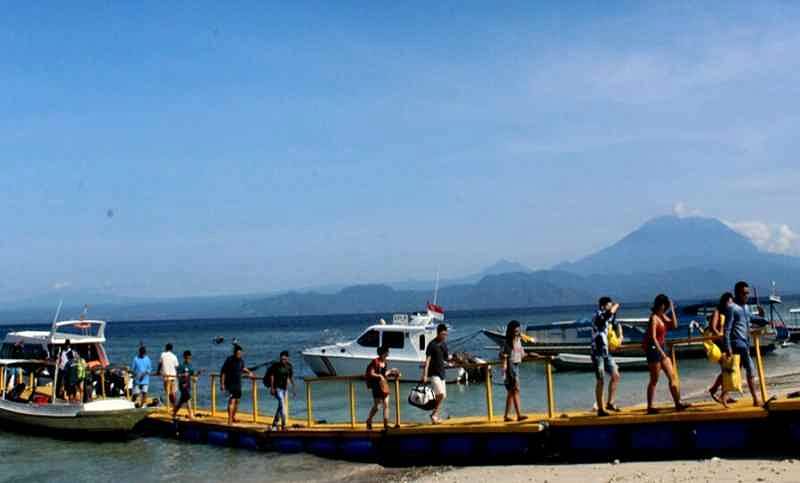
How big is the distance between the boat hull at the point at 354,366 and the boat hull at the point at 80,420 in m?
13.7

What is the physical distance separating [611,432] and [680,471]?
1.53 metres

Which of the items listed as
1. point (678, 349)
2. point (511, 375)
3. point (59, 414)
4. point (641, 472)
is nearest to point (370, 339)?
point (678, 349)

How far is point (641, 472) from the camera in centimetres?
1178

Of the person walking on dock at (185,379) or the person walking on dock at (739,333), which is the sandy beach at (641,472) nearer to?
the person walking on dock at (739,333)

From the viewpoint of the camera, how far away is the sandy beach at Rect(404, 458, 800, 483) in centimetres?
1083

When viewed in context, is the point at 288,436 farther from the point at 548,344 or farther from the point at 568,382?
the point at 548,344

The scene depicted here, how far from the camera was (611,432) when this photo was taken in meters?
12.9

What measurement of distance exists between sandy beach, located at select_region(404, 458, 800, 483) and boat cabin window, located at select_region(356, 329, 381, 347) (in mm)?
20642

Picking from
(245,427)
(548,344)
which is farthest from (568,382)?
(245,427)

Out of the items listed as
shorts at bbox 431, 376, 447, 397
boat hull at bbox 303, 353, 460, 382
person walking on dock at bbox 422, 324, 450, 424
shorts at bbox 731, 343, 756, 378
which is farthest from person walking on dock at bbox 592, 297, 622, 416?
boat hull at bbox 303, 353, 460, 382

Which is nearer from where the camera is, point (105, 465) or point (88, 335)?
point (105, 465)

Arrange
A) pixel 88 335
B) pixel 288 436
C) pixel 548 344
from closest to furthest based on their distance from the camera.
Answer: pixel 288 436 → pixel 88 335 → pixel 548 344

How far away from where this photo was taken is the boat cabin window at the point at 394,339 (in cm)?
3350

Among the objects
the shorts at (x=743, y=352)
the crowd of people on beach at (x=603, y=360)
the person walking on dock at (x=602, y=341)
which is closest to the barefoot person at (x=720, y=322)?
the crowd of people on beach at (x=603, y=360)
